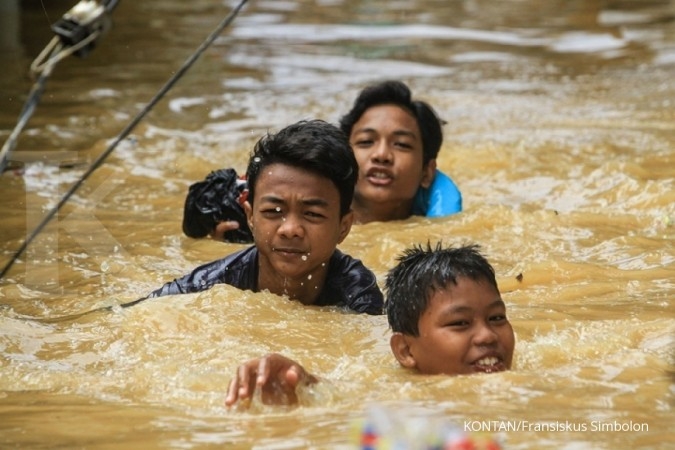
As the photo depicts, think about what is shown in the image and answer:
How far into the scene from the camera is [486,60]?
43.9 feet

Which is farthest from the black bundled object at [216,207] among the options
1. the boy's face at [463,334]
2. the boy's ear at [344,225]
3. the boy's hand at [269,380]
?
the boy's hand at [269,380]

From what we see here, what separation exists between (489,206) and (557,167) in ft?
5.08

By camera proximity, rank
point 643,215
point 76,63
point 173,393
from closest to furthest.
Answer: point 173,393, point 643,215, point 76,63

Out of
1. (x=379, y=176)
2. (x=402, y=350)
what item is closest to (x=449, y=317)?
(x=402, y=350)

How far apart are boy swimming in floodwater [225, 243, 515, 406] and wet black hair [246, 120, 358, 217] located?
2.79 feet

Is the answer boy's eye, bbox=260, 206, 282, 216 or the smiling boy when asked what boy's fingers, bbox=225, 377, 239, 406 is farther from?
boy's eye, bbox=260, 206, 282, 216

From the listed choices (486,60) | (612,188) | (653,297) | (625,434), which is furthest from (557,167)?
(625,434)

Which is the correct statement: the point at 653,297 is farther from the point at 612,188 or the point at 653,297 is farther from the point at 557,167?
the point at 557,167

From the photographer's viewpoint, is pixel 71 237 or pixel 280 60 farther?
pixel 280 60

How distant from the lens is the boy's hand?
3768 mm

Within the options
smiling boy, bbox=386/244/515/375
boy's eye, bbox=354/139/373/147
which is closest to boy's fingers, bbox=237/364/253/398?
smiling boy, bbox=386/244/515/375

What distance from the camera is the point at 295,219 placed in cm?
517

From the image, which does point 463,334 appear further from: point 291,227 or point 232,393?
Answer: point 291,227

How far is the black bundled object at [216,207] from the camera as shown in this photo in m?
6.84
